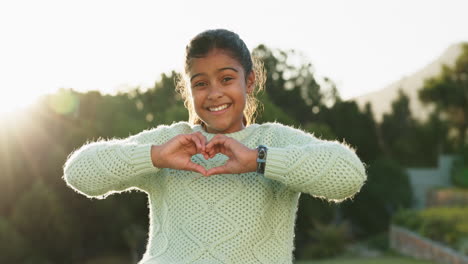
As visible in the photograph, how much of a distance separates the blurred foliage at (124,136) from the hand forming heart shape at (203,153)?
12.0m

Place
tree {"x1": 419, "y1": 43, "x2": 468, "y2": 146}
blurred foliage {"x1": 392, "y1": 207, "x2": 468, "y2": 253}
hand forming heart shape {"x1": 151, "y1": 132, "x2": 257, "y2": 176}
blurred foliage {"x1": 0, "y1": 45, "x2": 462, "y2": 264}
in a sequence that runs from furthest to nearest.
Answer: tree {"x1": 419, "y1": 43, "x2": 468, "y2": 146}
blurred foliage {"x1": 0, "y1": 45, "x2": 462, "y2": 264}
blurred foliage {"x1": 392, "y1": 207, "x2": 468, "y2": 253}
hand forming heart shape {"x1": 151, "y1": 132, "x2": 257, "y2": 176}

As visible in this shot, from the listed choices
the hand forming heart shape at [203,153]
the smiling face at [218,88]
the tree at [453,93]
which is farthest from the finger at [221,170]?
the tree at [453,93]

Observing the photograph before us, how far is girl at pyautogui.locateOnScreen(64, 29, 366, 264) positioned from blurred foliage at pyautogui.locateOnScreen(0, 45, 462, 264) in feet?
38.4

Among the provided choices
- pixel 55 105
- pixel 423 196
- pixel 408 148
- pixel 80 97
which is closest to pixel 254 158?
pixel 55 105

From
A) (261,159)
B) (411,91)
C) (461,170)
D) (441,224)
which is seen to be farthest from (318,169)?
(411,91)

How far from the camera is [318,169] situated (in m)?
2.57

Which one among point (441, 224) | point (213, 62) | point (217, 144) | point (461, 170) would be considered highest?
point (213, 62)

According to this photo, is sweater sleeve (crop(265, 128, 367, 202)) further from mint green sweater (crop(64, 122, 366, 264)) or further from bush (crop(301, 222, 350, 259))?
bush (crop(301, 222, 350, 259))

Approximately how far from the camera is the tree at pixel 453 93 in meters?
32.9

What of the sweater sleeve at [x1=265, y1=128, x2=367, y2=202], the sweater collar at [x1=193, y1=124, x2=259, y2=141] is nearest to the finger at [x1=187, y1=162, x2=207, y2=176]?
the sweater sleeve at [x1=265, y1=128, x2=367, y2=202]

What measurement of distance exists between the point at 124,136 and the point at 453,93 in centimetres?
1814

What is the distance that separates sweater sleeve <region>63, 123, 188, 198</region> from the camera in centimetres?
271

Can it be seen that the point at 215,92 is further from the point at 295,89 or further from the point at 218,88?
the point at 295,89

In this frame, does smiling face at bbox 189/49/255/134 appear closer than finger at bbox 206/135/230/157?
No
